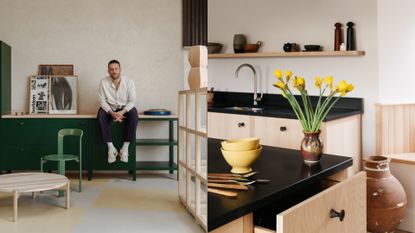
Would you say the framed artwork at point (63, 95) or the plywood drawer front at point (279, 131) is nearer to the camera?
the plywood drawer front at point (279, 131)

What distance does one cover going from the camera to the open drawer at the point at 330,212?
81 cm

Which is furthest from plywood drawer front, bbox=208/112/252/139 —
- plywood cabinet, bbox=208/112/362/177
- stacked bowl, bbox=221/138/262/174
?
stacked bowl, bbox=221/138/262/174

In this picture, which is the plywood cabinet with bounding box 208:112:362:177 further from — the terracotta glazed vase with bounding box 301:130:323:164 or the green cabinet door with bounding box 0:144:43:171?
the green cabinet door with bounding box 0:144:43:171

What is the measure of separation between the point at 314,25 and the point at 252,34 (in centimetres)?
44

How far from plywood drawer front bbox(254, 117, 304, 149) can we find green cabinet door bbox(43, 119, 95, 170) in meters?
1.72

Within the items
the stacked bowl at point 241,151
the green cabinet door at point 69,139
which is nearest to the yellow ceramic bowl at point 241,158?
the stacked bowl at point 241,151

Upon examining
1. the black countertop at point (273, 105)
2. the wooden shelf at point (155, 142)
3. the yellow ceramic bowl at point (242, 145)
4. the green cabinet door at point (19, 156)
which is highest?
the black countertop at point (273, 105)

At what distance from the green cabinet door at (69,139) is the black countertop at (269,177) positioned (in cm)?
248

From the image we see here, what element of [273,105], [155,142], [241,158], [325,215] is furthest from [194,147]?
[155,142]

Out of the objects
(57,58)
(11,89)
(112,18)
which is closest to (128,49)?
(112,18)

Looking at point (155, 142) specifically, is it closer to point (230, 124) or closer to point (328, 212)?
point (230, 124)

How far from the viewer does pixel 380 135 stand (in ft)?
8.67

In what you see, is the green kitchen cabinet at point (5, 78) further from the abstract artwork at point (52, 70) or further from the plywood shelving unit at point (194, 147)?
the plywood shelving unit at point (194, 147)

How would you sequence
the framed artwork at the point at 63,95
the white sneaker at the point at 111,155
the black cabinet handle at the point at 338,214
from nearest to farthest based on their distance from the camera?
1. the black cabinet handle at the point at 338,214
2. the white sneaker at the point at 111,155
3. the framed artwork at the point at 63,95
